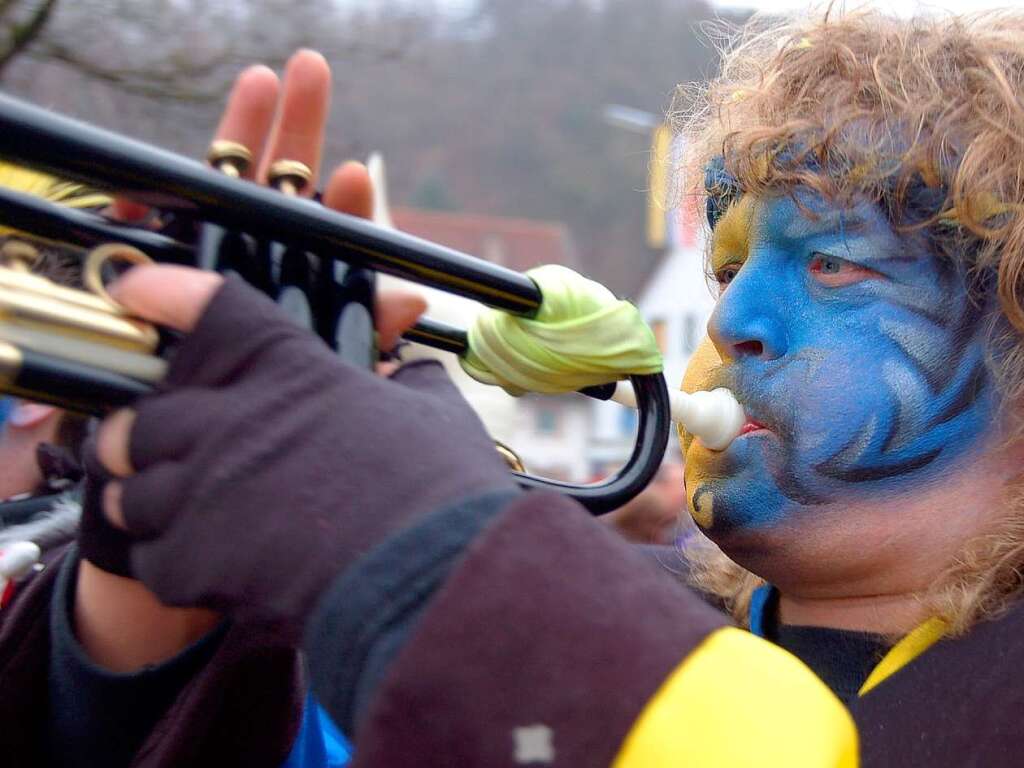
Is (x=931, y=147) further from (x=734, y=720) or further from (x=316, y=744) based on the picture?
(x=316, y=744)

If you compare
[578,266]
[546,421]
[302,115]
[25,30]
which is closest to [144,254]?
[302,115]

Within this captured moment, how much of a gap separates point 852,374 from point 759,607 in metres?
0.38

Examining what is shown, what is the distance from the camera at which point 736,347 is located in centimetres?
141

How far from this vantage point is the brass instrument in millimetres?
861

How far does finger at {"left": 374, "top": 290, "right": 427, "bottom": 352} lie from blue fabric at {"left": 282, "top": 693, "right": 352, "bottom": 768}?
59 centimetres

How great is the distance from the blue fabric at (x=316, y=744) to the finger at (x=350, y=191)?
2.26 ft

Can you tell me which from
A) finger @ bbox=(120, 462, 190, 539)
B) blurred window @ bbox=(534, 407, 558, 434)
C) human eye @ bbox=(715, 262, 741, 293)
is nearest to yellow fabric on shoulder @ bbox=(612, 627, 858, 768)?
finger @ bbox=(120, 462, 190, 539)

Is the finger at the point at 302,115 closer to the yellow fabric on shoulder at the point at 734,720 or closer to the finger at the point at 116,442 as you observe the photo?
the finger at the point at 116,442

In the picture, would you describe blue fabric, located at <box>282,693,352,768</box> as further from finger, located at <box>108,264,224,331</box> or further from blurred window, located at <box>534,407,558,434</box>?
blurred window, located at <box>534,407,558,434</box>

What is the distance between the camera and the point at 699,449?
57.3 inches

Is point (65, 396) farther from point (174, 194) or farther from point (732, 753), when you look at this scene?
point (732, 753)

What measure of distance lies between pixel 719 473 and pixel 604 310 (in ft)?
0.99

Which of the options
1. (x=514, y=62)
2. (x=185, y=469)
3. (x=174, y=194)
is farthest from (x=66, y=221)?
(x=514, y=62)

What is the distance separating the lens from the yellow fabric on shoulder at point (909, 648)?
1.25 meters
